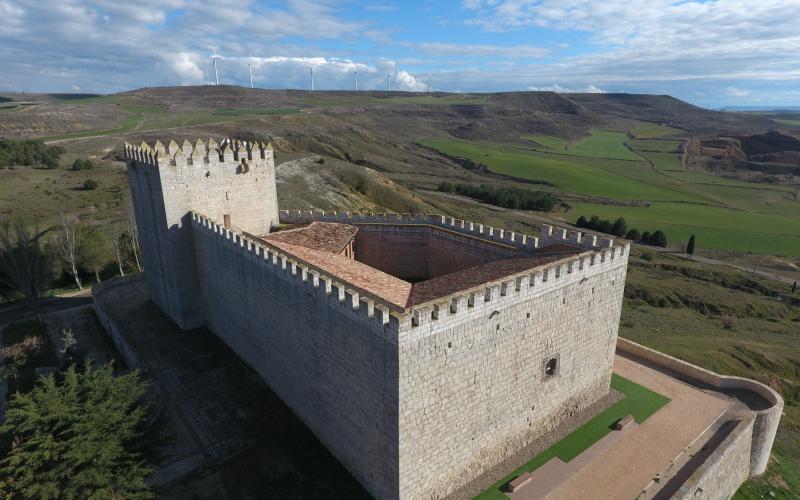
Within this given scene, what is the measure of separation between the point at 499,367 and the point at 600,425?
7.21m

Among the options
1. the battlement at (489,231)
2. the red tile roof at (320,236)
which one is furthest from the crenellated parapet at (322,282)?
the battlement at (489,231)

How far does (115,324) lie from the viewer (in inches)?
1008

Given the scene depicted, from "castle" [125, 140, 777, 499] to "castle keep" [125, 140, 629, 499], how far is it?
64 mm

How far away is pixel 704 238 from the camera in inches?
2936

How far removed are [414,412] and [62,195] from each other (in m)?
57.4

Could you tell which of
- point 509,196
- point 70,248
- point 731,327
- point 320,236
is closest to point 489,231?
point 320,236

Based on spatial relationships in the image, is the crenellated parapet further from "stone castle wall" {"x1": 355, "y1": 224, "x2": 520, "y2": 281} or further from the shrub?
the shrub

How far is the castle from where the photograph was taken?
13898mm

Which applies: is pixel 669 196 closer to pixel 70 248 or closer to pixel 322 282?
pixel 322 282

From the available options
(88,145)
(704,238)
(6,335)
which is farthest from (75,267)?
(704,238)

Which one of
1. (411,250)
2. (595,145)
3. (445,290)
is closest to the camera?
(445,290)

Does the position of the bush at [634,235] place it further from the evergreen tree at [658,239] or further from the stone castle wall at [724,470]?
the stone castle wall at [724,470]

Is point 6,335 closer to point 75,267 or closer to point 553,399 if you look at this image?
point 75,267

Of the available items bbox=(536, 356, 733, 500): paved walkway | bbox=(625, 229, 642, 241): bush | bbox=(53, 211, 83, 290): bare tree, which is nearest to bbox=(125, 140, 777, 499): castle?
bbox=(536, 356, 733, 500): paved walkway
